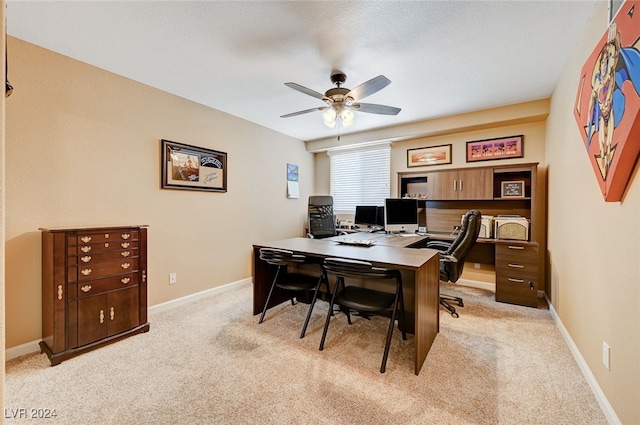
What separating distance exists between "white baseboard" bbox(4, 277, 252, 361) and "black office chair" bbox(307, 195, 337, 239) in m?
1.31

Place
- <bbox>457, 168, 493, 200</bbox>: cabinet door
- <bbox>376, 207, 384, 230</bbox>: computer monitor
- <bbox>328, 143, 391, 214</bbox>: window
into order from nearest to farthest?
<bbox>457, 168, 493, 200</bbox>: cabinet door
<bbox>376, 207, 384, 230</bbox>: computer monitor
<bbox>328, 143, 391, 214</bbox>: window

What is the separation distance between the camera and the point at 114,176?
8.95 feet

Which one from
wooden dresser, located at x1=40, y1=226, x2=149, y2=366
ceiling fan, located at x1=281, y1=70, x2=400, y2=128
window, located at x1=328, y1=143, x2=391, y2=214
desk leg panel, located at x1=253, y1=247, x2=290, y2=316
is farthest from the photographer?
window, located at x1=328, y1=143, x2=391, y2=214

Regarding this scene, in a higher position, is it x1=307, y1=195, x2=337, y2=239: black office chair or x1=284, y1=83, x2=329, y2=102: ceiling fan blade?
x1=284, y1=83, x2=329, y2=102: ceiling fan blade

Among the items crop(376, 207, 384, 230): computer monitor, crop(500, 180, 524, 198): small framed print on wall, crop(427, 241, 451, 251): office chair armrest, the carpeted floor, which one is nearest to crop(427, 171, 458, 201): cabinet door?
crop(500, 180, 524, 198): small framed print on wall

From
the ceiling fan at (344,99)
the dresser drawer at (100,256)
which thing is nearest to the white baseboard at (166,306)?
the dresser drawer at (100,256)

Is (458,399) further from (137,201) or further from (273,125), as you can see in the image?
(273,125)

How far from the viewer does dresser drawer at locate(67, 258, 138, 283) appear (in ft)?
7.00

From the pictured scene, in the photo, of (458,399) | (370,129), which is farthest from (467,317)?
(370,129)

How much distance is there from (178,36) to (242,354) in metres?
2.66

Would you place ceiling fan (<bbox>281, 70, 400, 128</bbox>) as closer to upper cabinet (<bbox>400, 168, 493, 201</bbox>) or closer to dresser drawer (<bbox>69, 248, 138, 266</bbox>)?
upper cabinet (<bbox>400, 168, 493, 201</bbox>)

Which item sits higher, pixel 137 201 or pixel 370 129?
pixel 370 129

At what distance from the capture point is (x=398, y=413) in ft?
5.06

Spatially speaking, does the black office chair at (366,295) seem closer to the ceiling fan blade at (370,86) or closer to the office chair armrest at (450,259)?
the office chair armrest at (450,259)
